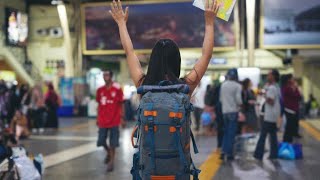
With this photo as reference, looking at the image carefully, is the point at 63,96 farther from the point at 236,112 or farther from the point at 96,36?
the point at 236,112

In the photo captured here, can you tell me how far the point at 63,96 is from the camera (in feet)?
76.5

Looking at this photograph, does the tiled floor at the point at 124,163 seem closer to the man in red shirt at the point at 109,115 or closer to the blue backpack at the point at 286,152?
the blue backpack at the point at 286,152

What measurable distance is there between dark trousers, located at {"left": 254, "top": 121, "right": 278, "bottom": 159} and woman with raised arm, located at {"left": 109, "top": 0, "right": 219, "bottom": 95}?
597 centimetres

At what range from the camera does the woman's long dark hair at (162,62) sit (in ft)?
10.1

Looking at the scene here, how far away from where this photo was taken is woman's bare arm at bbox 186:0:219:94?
3221 mm

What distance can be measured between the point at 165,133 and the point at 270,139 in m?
6.51

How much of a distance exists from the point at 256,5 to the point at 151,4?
15.2ft

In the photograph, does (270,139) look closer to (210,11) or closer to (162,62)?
(210,11)

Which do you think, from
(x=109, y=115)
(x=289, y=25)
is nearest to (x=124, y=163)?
(x=109, y=115)

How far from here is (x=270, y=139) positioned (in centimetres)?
910

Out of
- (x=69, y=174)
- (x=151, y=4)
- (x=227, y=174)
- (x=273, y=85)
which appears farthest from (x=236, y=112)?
(x=151, y=4)

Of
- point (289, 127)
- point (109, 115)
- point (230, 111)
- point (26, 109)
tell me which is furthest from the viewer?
point (26, 109)

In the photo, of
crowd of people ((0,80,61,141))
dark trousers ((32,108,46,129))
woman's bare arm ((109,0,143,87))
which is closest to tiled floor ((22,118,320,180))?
crowd of people ((0,80,61,141))

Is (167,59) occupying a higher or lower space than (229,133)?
higher
